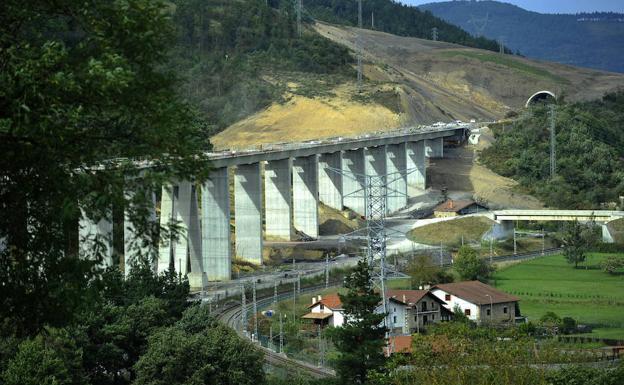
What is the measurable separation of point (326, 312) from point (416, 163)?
195 feet

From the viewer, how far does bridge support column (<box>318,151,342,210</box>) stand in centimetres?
11388

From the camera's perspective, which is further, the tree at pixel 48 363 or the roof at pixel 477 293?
the roof at pixel 477 293

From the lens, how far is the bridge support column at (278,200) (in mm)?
Answer: 100812

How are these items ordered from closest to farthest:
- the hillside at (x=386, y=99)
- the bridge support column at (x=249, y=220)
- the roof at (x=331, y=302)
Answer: the roof at (x=331, y=302), the bridge support column at (x=249, y=220), the hillside at (x=386, y=99)

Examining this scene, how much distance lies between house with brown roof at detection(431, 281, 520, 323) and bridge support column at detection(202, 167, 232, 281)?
15.0 m

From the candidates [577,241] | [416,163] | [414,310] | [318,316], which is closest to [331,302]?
[318,316]

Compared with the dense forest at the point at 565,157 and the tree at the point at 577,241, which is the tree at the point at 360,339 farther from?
the dense forest at the point at 565,157

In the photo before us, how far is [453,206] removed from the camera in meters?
115

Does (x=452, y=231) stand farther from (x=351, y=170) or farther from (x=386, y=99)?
(x=386, y=99)

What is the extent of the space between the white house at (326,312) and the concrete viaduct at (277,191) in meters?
6.76

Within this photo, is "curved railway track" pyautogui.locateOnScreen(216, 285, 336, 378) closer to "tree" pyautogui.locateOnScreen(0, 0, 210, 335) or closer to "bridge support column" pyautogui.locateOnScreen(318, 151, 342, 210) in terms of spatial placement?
"bridge support column" pyautogui.locateOnScreen(318, 151, 342, 210)

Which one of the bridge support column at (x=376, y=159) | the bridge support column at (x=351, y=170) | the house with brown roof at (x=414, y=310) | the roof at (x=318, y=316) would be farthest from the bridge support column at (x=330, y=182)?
the roof at (x=318, y=316)

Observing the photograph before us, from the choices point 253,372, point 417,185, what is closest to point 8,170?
point 253,372

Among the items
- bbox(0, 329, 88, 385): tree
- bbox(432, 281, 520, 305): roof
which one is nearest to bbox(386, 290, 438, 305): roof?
bbox(432, 281, 520, 305): roof
